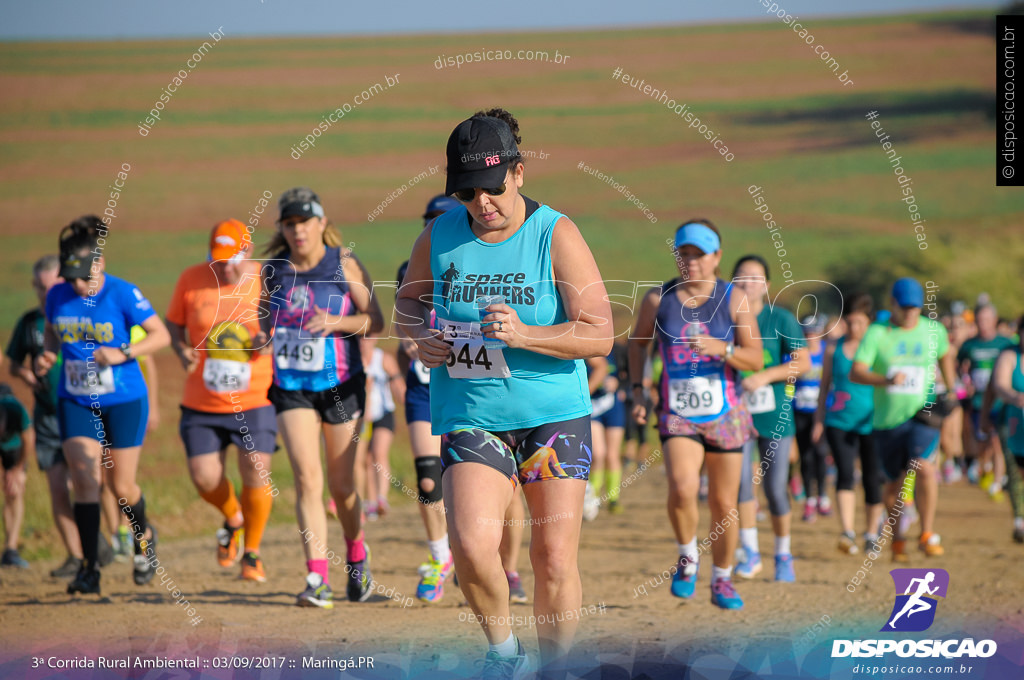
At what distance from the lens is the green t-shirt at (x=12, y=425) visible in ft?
26.1

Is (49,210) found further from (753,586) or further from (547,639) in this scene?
(547,639)

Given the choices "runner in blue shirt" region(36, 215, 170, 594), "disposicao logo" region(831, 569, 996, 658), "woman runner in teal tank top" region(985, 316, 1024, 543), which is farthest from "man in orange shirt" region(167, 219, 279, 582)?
"woman runner in teal tank top" region(985, 316, 1024, 543)

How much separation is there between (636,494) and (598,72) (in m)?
13.5

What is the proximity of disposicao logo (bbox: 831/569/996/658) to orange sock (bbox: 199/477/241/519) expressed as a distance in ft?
13.3

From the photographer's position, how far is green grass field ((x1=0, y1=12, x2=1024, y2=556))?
56.1ft

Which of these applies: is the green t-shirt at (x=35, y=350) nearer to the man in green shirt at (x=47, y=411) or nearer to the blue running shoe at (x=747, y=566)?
the man in green shirt at (x=47, y=411)

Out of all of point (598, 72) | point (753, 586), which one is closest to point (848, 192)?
Answer: point (598, 72)

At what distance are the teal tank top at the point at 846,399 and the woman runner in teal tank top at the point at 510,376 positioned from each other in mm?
5174

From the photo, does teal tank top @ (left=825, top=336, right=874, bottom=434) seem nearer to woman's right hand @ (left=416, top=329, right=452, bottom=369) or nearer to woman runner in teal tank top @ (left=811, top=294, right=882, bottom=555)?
woman runner in teal tank top @ (left=811, top=294, right=882, bottom=555)

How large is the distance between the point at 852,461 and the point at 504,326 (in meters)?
5.95

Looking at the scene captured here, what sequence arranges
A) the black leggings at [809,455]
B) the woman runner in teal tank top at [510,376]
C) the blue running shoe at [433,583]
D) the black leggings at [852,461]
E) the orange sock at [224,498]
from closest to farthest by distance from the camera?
the woman runner in teal tank top at [510,376] → the blue running shoe at [433,583] → the orange sock at [224,498] → the black leggings at [852,461] → the black leggings at [809,455]

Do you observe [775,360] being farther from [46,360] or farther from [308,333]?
Answer: [46,360]

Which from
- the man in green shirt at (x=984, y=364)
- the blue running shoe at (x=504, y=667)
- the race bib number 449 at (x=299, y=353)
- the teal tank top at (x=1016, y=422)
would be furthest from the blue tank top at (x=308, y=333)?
the man in green shirt at (x=984, y=364)

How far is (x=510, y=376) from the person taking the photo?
3.91m
